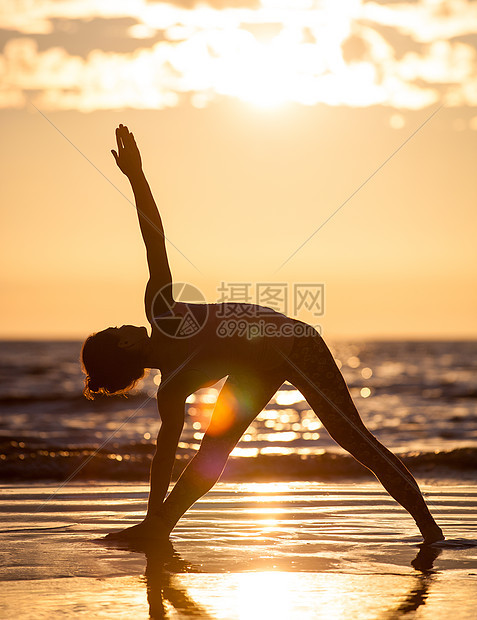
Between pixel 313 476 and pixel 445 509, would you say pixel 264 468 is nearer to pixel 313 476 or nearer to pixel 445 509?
pixel 313 476

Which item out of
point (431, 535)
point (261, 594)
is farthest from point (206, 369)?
point (431, 535)

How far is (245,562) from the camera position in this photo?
4.34m

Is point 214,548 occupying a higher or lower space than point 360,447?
lower

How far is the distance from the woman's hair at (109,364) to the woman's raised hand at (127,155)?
2.79ft

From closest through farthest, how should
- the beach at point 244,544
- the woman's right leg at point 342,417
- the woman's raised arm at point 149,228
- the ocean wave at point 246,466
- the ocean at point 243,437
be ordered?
1. the beach at point 244,544
2. the woman's raised arm at point 149,228
3. the woman's right leg at point 342,417
4. the ocean wave at point 246,466
5. the ocean at point 243,437

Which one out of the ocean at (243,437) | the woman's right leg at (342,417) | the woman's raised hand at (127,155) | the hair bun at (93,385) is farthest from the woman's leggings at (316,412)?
the woman's raised hand at (127,155)

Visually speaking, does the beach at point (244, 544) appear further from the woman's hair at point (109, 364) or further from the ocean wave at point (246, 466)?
the woman's hair at point (109, 364)

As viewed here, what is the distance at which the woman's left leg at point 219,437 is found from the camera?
4809 millimetres

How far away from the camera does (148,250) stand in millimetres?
4379

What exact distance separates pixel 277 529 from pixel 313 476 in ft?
12.5

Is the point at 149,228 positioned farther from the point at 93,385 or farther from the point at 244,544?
the point at 244,544

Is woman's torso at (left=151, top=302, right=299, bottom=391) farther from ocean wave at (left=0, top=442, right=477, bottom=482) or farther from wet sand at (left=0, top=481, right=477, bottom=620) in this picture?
ocean wave at (left=0, top=442, right=477, bottom=482)

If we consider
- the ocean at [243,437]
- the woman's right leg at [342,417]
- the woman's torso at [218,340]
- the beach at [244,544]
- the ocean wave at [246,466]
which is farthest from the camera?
the ocean at [243,437]

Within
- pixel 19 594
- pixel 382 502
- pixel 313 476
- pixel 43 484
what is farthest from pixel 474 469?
pixel 19 594
